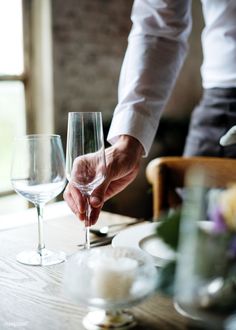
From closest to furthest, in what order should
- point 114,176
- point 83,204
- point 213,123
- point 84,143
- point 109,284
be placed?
point 109,284 < point 84,143 < point 83,204 < point 114,176 < point 213,123

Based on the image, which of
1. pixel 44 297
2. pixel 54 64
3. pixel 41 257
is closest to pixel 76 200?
pixel 41 257

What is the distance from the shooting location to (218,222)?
1.71 feet

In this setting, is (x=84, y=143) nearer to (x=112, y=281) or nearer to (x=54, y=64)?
(x=112, y=281)

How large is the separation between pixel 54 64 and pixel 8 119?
0.38 meters

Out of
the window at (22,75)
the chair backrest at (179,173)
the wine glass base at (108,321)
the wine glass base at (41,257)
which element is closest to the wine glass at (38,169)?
the wine glass base at (41,257)

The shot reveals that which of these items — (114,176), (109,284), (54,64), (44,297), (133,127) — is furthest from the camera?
(54,64)

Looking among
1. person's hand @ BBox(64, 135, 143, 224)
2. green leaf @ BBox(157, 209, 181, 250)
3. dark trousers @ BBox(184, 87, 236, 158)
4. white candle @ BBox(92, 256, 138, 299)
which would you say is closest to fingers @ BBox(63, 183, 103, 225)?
person's hand @ BBox(64, 135, 143, 224)

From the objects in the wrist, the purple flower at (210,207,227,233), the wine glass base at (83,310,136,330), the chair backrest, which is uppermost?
the purple flower at (210,207,227,233)

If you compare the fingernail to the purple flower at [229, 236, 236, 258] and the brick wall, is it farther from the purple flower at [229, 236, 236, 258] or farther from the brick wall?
the brick wall

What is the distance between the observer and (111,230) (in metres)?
1.18

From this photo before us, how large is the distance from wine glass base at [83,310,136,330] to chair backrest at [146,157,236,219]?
665mm

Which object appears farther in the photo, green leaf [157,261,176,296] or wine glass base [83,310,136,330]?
wine glass base [83,310,136,330]

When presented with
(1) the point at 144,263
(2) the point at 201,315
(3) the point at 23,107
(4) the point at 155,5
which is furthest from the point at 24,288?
(3) the point at 23,107

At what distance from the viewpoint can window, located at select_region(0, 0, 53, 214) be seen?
9.29 feet
